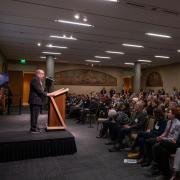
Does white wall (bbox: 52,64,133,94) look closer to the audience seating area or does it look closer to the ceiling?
the ceiling

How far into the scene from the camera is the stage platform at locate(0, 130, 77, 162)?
414cm

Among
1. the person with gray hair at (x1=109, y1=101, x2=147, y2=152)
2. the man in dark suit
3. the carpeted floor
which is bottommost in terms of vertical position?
the carpeted floor

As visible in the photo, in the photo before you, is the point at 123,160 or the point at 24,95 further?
the point at 24,95

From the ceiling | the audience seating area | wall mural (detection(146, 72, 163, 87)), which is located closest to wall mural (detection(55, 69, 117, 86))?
wall mural (detection(146, 72, 163, 87))

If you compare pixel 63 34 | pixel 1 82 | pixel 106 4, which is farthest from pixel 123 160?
pixel 1 82

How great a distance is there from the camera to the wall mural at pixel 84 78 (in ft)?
55.9

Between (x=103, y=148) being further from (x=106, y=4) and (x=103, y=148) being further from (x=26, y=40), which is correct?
(x=26, y=40)

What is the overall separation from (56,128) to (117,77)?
14.2 m

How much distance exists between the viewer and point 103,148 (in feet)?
17.0

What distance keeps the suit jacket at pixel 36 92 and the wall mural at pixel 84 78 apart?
12.3 metres

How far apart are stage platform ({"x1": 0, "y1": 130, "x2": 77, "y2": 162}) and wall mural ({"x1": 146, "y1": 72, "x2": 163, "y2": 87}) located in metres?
13.8

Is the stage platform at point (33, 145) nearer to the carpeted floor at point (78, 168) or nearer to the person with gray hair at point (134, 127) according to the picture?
the carpeted floor at point (78, 168)

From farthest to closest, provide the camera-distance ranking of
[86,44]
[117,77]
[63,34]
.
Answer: [117,77], [86,44], [63,34]

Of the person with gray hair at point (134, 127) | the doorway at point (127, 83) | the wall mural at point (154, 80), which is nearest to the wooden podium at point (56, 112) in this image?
the person with gray hair at point (134, 127)
